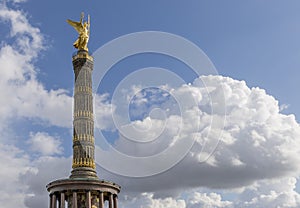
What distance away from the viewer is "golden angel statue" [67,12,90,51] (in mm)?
102812

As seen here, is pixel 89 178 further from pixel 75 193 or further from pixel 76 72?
pixel 76 72

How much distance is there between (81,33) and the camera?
4087 inches

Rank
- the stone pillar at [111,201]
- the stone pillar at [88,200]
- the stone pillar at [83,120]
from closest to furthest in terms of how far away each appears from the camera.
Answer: the stone pillar at [88,200] < the stone pillar at [111,201] < the stone pillar at [83,120]

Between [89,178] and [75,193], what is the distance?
4241mm

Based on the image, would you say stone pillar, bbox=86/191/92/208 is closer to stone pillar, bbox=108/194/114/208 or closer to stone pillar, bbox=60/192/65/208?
stone pillar, bbox=60/192/65/208

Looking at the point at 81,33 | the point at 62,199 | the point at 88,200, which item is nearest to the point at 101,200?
the point at 88,200

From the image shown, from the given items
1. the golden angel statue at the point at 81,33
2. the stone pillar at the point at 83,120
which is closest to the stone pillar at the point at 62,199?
the stone pillar at the point at 83,120

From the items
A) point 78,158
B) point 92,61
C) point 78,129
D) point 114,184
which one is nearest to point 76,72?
point 92,61

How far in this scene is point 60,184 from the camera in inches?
3366

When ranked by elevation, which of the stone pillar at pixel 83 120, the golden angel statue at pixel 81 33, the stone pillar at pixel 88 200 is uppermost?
the golden angel statue at pixel 81 33

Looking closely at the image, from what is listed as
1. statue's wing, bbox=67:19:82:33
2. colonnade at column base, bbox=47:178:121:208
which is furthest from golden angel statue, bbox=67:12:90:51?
colonnade at column base, bbox=47:178:121:208

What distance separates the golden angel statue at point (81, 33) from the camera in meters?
103

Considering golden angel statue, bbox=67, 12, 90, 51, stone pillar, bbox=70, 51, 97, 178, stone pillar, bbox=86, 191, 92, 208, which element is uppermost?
golden angel statue, bbox=67, 12, 90, 51

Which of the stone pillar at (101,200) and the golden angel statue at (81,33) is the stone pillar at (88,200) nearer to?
the stone pillar at (101,200)
